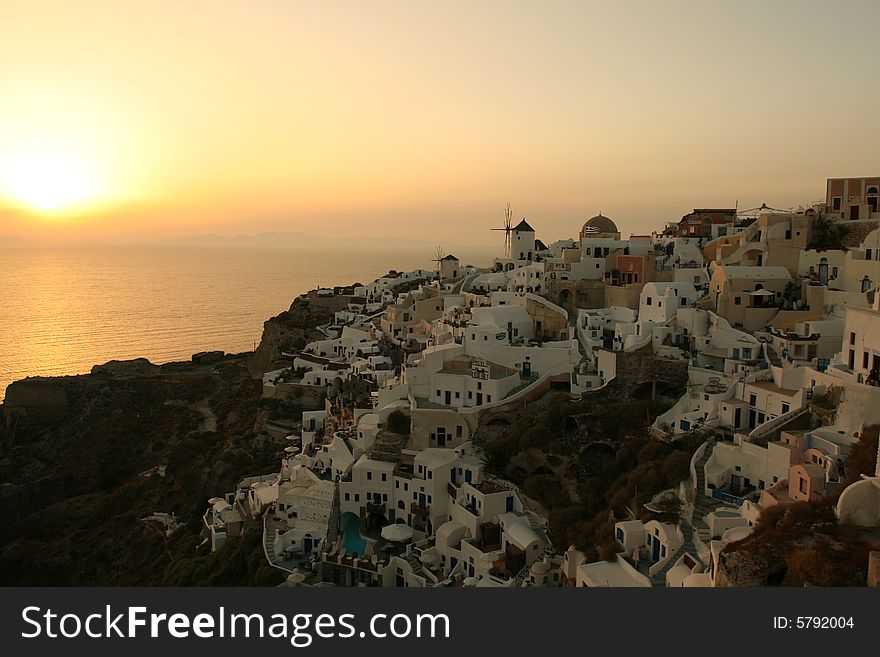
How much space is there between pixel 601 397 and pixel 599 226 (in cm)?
→ 2120

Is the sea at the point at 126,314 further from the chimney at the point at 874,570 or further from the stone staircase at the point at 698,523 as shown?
the chimney at the point at 874,570

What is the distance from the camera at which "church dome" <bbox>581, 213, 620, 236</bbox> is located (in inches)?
1646

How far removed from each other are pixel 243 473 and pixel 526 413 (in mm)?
14235

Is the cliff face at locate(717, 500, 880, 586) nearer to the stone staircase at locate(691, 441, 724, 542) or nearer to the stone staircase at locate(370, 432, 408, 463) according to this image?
the stone staircase at locate(691, 441, 724, 542)

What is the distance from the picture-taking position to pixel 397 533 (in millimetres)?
21125

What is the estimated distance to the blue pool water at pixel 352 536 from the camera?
69.4ft

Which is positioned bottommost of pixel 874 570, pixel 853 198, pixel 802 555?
pixel 802 555

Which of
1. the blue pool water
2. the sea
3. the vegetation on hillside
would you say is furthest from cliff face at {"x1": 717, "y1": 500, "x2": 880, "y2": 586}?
the sea

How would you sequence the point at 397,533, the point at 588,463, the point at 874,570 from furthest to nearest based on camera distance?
the point at 588,463
the point at 397,533
the point at 874,570

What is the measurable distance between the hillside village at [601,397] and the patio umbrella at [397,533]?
64mm

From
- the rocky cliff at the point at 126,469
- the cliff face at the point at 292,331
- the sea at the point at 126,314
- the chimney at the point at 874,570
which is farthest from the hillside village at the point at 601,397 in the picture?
the sea at the point at 126,314

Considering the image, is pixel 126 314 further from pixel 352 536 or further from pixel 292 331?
pixel 352 536

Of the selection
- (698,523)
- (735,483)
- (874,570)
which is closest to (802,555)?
(874,570)

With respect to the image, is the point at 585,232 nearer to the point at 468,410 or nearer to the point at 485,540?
the point at 468,410
